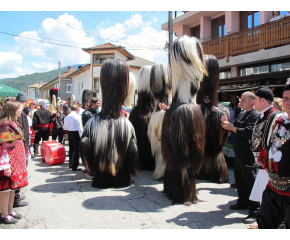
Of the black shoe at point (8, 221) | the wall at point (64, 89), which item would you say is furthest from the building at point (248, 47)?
the wall at point (64, 89)

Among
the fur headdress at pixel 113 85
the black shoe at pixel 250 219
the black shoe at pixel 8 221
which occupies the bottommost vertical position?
the black shoe at pixel 250 219

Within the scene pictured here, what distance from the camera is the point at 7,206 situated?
9.56ft

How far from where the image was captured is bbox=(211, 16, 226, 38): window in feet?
44.5

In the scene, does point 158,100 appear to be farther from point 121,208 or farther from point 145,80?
point 121,208

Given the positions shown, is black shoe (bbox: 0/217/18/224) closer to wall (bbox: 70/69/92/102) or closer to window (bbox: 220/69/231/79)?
window (bbox: 220/69/231/79)

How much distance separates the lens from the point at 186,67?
3.40 metres

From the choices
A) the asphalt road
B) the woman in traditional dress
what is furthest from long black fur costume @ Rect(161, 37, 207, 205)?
the woman in traditional dress

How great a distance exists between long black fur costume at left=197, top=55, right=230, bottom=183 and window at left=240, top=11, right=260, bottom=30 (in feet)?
28.3

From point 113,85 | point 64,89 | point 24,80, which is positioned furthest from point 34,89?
point 113,85

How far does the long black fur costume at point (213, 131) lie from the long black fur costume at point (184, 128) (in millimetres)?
1045

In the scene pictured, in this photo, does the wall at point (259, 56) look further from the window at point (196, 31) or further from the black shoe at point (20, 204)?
the black shoe at point (20, 204)

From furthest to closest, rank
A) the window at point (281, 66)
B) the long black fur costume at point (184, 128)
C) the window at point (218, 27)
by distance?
the window at point (218, 27) < the window at point (281, 66) < the long black fur costume at point (184, 128)

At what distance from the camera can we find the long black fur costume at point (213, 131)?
4422mm

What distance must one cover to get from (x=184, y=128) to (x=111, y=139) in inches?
49.9
